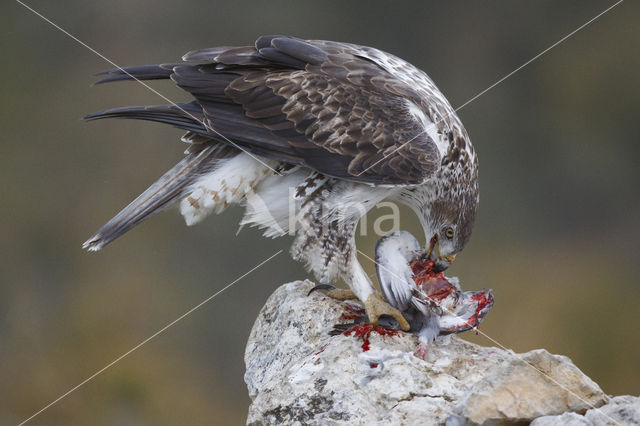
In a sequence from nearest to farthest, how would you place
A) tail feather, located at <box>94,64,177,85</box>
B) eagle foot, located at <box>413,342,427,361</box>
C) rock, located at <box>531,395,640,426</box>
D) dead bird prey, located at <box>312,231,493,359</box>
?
rock, located at <box>531,395,640,426</box>
eagle foot, located at <box>413,342,427,361</box>
dead bird prey, located at <box>312,231,493,359</box>
tail feather, located at <box>94,64,177,85</box>

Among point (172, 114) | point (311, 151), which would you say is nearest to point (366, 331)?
point (311, 151)

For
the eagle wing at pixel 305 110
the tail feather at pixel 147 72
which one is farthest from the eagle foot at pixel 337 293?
the tail feather at pixel 147 72

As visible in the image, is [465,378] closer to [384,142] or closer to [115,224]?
[384,142]

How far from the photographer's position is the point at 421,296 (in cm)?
294

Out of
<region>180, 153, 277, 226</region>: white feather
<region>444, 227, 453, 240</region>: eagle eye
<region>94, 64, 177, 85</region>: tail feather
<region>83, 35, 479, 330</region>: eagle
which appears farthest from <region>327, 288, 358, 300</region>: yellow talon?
<region>94, 64, 177, 85</region>: tail feather

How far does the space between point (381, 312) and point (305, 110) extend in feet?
2.82

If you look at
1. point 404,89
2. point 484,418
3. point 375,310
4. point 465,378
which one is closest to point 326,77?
point 404,89

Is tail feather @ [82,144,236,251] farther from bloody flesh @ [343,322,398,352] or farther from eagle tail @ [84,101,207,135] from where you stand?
bloody flesh @ [343,322,398,352]

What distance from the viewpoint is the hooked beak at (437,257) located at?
316cm

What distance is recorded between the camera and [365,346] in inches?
107

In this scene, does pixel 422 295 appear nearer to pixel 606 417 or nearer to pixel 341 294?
pixel 341 294

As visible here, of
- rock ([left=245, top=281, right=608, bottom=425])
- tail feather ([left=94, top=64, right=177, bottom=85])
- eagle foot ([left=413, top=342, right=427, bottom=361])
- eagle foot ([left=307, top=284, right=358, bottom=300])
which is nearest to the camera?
rock ([left=245, top=281, right=608, bottom=425])

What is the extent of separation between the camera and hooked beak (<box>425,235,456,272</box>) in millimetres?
3164

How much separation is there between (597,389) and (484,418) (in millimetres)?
387
